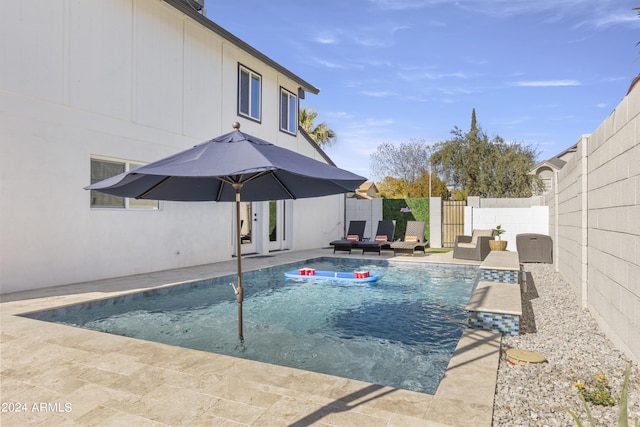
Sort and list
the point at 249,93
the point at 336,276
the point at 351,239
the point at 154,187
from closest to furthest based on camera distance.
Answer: the point at 154,187
the point at 336,276
the point at 249,93
the point at 351,239

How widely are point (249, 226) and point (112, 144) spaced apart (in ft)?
21.5

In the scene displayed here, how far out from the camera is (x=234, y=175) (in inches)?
180

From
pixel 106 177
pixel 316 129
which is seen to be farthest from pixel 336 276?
pixel 316 129

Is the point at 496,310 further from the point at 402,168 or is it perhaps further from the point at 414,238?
the point at 402,168

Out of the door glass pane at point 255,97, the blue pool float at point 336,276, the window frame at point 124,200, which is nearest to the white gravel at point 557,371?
the blue pool float at point 336,276

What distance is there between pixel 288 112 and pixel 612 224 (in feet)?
44.0

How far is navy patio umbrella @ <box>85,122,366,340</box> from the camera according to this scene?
3596 mm

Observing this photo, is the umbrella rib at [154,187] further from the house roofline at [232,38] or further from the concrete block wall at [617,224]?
the house roofline at [232,38]

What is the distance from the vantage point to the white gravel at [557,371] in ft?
8.87

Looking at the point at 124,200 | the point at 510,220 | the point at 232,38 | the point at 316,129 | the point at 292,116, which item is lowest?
the point at 510,220

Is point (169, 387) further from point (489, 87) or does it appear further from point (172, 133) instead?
point (489, 87)

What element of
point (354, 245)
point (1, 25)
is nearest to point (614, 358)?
point (1, 25)

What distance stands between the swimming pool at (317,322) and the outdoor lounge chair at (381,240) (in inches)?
212

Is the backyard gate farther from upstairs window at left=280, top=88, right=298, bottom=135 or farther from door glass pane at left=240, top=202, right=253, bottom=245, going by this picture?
door glass pane at left=240, top=202, right=253, bottom=245
